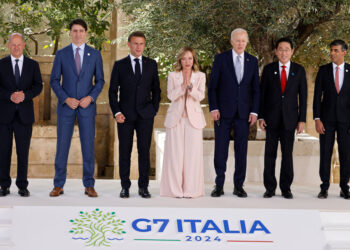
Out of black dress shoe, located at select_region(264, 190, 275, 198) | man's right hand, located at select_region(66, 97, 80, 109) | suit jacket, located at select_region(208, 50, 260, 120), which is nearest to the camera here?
man's right hand, located at select_region(66, 97, 80, 109)

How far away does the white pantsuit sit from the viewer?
536 cm

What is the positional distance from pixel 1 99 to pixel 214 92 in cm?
230

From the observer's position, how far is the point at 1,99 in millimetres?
5273

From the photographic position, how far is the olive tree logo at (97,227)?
4.24 metres

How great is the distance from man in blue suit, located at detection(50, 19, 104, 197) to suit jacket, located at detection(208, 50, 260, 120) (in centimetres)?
127

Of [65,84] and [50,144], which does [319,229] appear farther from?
[50,144]

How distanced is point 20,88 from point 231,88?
2277 mm

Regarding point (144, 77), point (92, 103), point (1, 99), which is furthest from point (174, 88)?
point (1, 99)

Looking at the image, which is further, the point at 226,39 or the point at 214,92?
the point at 226,39

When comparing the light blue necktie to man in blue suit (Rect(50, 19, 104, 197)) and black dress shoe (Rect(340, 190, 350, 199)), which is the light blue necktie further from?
black dress shoe (Rect(340, 190, 350, 199))

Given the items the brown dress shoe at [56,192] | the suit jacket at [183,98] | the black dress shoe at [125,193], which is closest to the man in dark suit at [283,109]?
the suit jacket at [183,98]

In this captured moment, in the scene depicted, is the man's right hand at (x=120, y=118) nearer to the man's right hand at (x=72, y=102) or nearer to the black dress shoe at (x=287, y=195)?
the man's right hand at (x=72, y=102)

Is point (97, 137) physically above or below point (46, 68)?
below

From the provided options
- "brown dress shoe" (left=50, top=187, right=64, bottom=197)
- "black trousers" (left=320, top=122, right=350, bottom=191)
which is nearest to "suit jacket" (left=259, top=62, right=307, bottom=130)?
"black trousers" (left=320, top=122, right=350, bottom=191)
